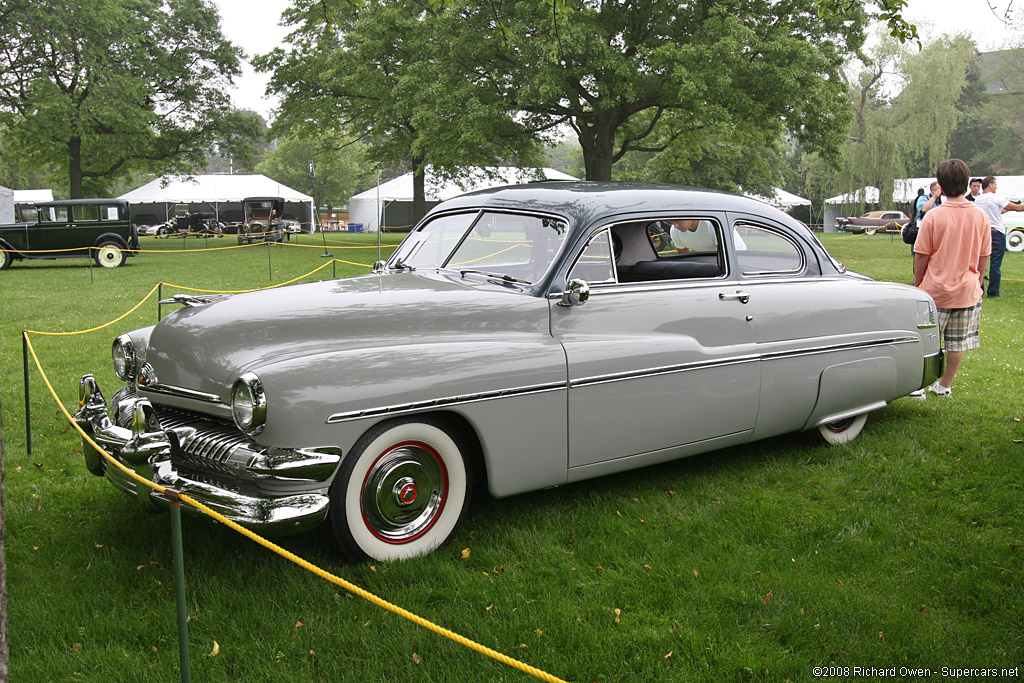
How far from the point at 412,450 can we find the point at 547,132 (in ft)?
69.2

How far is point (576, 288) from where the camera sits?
3885mm

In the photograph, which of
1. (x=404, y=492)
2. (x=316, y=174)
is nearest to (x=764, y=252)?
(x=404, y=492)

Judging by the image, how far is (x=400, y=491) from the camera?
3.43 m

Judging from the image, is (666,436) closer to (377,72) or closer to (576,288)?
(576,288)

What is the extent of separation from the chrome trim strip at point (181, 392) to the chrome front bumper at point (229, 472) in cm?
13

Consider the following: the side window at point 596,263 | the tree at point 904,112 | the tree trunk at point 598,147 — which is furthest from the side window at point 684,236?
the tree at point 904,112

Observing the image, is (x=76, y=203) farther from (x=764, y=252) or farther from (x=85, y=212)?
(x=764, y=252)

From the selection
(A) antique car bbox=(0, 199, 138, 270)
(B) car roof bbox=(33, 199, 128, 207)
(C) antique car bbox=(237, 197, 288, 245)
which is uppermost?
(C) antique car bbox=(237, 197, 288, 245)

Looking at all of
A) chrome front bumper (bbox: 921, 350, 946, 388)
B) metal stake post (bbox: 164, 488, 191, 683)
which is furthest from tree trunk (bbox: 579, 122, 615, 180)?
metal stake post (bbox: 164, 488, 191, 683)

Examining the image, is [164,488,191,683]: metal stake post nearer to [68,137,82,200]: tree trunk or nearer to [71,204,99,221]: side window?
[71,204,99,221]: side window

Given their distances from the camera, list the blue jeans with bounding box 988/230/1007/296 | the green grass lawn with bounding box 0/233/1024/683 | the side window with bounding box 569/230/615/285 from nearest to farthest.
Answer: the green grass lawn with bounding box 0/233/1024/683
the side window with bounding box 569/230/615/285
the blue jeans with bounding box 988/230/1007/296

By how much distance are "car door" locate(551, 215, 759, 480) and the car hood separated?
329 mm

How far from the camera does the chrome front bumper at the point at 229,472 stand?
3.06 meters

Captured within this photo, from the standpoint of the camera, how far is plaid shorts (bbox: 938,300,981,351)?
601 cm
